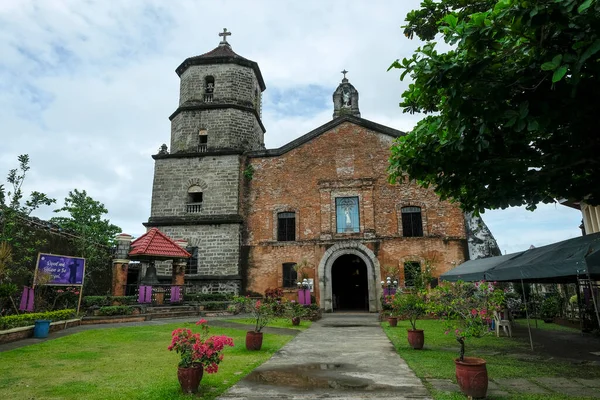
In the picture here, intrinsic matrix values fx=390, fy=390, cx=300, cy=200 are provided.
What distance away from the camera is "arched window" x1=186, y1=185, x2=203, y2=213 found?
2128 cm

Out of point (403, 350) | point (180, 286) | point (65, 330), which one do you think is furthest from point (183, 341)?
point (180, 286)

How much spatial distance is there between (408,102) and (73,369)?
7.69 m

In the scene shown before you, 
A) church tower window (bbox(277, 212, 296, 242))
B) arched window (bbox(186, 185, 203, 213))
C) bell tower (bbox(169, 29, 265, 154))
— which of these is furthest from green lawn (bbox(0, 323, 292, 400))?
bell tower (bbox(169, 29, 265, 154))

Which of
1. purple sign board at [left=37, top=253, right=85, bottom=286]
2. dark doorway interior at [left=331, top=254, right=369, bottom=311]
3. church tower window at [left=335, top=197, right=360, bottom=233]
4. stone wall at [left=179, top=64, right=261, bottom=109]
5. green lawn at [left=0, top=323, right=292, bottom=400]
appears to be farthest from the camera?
dark doorway interior at [left=331, top=254, right=369, bottom=311]

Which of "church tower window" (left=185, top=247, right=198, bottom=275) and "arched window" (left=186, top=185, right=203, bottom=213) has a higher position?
"arched window" (left=186, top=185, right=203, bottom=213)

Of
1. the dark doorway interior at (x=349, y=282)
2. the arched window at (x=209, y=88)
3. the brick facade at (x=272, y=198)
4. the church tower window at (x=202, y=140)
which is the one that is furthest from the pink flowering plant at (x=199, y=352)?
the dark doorway interior at (x=349, y=282)

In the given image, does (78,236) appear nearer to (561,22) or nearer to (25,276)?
(25,276)

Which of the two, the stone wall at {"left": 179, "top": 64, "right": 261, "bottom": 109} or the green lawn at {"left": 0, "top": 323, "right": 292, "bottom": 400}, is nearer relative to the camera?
the green lawn at {"left": 0, "top": 323, "right": 292, "bottom": 400}

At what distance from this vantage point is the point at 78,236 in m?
17.3

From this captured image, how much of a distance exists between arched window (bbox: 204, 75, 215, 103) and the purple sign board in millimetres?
12020

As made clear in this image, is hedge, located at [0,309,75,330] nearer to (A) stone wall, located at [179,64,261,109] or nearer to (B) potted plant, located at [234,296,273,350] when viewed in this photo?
(B) potted plant, located at [234,296,273,350]

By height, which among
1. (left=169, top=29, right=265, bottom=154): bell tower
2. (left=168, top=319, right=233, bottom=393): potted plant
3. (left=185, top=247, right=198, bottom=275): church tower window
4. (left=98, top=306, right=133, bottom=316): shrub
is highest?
(left=169, top=29, right=265, bottom=154): bell tower

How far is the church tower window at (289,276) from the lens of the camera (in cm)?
2022

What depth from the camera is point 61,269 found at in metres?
12.8
